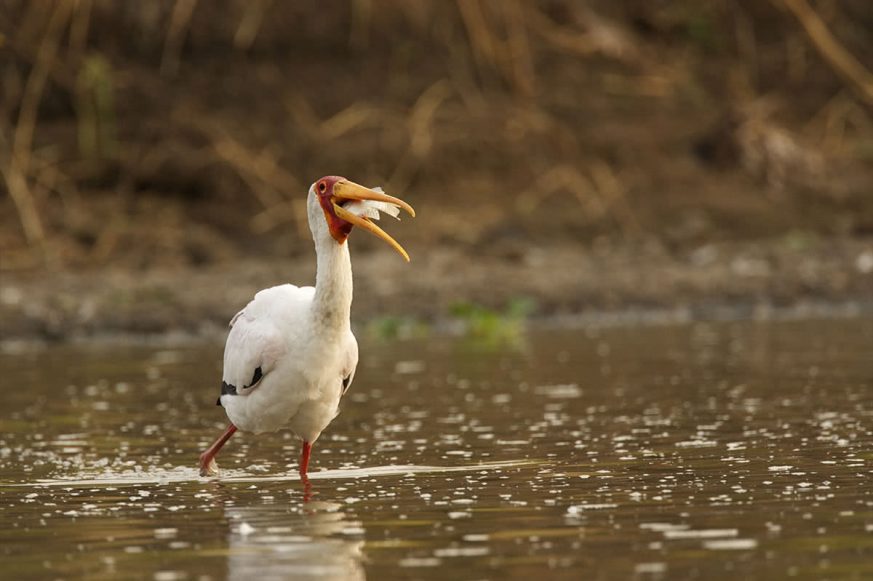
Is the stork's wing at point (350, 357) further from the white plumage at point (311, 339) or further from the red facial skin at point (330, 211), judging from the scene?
the red facial skin at point (330, 211)

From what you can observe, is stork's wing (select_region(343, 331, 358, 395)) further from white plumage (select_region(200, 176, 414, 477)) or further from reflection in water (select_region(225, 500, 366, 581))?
reflection in water (select_region(225, 500, 366, 581))

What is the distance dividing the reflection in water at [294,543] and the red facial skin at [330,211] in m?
1.35

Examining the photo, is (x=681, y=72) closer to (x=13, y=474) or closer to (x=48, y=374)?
(x=48, y=374)

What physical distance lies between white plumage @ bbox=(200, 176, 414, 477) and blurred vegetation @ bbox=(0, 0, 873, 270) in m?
11.1

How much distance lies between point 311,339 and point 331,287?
29cm

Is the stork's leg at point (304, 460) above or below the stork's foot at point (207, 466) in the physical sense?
below

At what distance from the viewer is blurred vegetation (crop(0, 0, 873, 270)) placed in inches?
829

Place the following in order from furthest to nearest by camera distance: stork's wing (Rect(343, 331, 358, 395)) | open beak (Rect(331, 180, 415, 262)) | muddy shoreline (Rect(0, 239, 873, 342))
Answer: muddy shoreline (Rect(0, 239, 873, 342)) → stork's wing (Rect(343, 331, 358, 395)) → open beak (Rect(331, 180, 415, 262))

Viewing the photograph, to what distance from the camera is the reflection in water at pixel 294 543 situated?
6.54m

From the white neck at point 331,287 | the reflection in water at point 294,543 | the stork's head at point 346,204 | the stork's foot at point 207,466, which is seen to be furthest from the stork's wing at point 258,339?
the reflection in water at point 294,543

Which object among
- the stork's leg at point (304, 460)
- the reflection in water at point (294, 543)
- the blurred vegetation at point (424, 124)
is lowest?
the reflection in water at point (294, 543)

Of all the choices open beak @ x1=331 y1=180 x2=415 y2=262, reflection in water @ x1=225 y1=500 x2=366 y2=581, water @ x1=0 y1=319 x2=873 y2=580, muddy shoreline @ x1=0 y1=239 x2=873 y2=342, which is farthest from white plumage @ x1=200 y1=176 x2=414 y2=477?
muddy shoreline @ x1=0 y1=239 x2=873 y2=342

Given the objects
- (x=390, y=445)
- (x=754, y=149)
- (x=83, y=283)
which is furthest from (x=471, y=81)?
(x=390, y=445)

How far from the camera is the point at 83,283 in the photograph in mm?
19062
